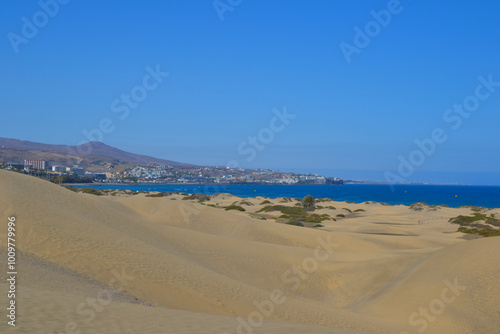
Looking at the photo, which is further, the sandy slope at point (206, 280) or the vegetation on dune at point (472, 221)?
the vegetation on dune at point (472, 221)

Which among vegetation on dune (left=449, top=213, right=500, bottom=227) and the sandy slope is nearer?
the sandy slope

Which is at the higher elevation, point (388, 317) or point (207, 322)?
point (207, 322)

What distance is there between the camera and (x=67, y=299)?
378 inches

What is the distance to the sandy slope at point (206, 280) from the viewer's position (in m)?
9.51

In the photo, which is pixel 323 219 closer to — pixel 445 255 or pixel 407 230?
pixel 407 230

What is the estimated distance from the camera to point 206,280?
15273 millimetres

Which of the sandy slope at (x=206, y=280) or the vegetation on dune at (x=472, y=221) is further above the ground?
the vegetation on dune at (x=472, y=221)

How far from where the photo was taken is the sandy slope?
9508mm

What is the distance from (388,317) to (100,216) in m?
13.4

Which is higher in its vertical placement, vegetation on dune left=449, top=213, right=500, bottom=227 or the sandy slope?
vegetation on dune left=449, top=213, right=500, bottom=227

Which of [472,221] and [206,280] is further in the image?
[472,221]

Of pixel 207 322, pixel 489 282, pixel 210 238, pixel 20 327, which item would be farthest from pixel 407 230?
pixel 20 327

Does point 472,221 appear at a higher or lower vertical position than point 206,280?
higher

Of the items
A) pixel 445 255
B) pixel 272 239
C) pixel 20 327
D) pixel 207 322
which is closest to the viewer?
pixel 20 327
